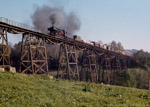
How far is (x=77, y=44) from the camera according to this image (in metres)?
27.4

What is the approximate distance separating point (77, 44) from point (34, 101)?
2064 centimetres

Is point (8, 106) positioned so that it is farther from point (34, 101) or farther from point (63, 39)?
point (63, 39)

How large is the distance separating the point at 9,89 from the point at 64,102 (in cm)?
340

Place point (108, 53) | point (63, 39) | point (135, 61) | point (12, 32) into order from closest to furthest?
point (12, 32) → point (63, 39) → point (108, 53) → point (135, 61)

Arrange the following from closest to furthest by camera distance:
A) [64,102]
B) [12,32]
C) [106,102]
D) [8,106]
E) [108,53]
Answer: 1. [8,106]
2. [64,102]
3. [106,102]
4. [12,32]
5. [108,53]

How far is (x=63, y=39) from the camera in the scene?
24094mm

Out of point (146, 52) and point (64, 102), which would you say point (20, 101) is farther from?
point (146, 52)

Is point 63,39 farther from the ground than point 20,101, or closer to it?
farther from the ground

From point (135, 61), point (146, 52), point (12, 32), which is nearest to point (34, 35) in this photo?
point (12, 32)

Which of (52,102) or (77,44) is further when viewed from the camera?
(77,44)

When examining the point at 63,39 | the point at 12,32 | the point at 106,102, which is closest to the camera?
the point at 106,102

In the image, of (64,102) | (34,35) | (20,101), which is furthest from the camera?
(34,35)

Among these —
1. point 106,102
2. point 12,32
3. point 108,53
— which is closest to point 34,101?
point 106,102

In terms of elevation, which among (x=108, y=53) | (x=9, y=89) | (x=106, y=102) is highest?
(x=108, y=53)
